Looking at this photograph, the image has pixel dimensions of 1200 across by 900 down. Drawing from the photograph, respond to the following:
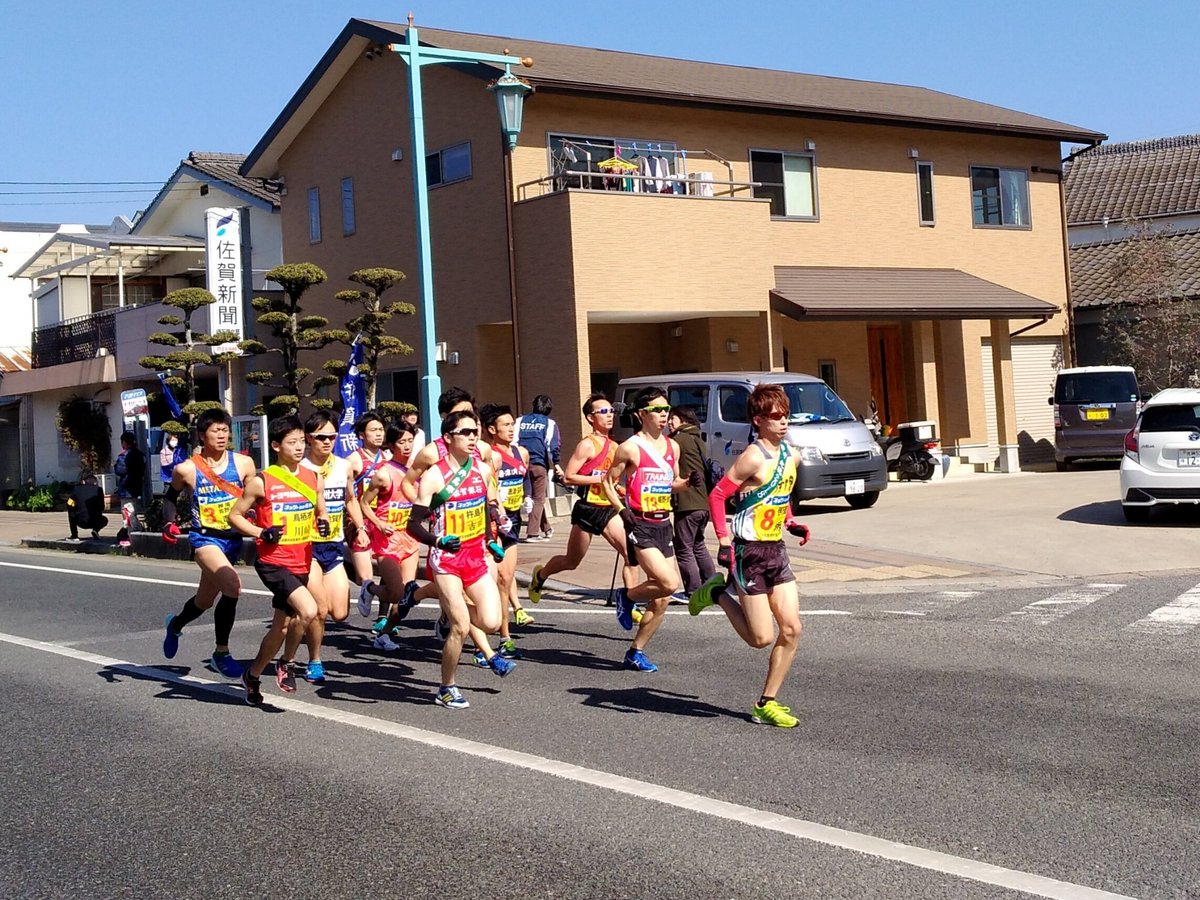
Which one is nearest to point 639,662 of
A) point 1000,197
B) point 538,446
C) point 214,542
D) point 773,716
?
point 773,716

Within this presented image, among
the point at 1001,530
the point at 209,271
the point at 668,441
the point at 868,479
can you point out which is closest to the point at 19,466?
the point at 209,271

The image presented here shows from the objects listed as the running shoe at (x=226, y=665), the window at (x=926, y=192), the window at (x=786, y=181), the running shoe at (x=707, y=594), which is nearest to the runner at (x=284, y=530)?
the running shoe at (x=226, y=665)

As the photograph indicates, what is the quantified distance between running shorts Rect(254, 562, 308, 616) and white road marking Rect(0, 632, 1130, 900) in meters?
0.68

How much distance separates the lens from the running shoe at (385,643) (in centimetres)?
1082

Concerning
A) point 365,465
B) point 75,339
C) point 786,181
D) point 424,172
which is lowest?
point 365,465

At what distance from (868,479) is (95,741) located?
13127 millimetres

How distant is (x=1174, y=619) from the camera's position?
10.9 meters

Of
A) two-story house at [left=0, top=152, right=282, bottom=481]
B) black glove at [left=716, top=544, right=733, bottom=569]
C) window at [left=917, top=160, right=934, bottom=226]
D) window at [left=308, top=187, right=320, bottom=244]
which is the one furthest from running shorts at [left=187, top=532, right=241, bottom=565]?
window at [left=917, top=160, right=934, bottom=226]

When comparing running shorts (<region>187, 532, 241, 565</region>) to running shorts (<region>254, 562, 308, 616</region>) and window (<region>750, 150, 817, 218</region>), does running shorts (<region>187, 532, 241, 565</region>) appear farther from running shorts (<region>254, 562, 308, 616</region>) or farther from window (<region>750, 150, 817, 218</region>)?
window (<region>750, 150, 817, 218</region>)

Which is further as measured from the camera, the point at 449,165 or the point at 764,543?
the point at 449,165

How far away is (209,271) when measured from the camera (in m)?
24.3

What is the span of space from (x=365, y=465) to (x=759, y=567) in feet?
15.0

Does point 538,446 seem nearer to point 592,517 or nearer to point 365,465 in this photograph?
point 365,465

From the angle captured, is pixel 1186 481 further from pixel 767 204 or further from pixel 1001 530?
pixel 767 204
